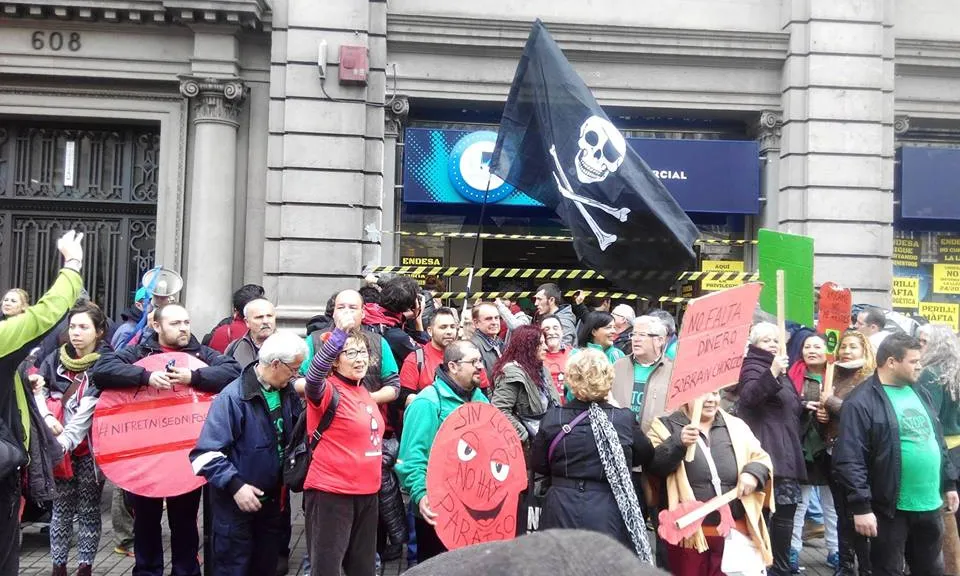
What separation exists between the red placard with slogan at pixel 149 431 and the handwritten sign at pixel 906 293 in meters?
11.3

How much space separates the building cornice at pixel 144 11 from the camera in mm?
11297

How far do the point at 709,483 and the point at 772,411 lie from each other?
5.38ft

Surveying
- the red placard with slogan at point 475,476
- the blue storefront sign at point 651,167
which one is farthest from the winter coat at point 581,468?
the blue storefront sign at point 651,167

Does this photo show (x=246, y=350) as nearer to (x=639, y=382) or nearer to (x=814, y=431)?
(x=639, y=382)

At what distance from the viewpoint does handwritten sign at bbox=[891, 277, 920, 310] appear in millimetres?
13281

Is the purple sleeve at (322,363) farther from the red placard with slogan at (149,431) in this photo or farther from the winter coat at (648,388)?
the winter coat at (648,388)

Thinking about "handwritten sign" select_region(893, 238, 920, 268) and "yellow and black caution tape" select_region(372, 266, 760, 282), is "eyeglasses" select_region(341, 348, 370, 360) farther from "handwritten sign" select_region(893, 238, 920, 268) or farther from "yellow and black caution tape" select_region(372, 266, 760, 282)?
"handwritten sign" select_region(893, 238, 920, 268)

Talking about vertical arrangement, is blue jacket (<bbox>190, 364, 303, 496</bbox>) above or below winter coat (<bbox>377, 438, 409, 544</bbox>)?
above

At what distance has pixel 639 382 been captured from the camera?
614 centimetres

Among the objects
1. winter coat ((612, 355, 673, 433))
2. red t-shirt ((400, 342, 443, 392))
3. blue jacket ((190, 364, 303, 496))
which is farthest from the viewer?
red t-shirt ((400, 342, 443, 392))

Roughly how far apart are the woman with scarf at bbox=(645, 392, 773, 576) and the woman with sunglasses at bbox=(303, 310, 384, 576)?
1.68 metres

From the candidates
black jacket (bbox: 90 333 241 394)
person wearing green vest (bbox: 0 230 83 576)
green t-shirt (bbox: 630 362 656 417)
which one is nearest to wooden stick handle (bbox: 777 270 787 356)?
green t-shirt (bbox: 630 362 656 417)

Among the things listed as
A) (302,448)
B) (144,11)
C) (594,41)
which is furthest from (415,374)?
(144,11)

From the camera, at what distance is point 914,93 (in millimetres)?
12961
